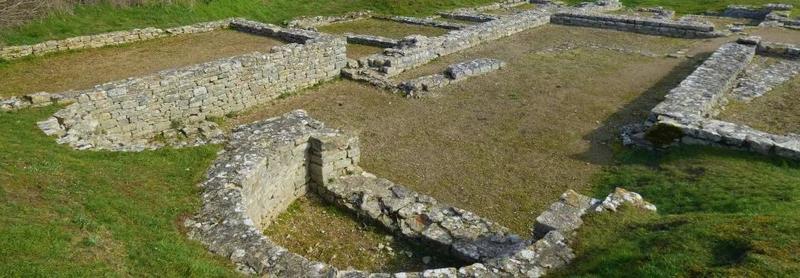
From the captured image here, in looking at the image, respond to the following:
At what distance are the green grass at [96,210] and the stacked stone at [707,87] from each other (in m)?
11.7

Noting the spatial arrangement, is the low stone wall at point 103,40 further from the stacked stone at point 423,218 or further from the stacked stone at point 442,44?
the stacked stone at point 423,218

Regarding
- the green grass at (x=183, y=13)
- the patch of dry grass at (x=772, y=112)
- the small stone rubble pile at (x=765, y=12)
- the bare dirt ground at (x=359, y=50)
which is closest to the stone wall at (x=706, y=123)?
the patch of dry grass at (x=772, y=112)

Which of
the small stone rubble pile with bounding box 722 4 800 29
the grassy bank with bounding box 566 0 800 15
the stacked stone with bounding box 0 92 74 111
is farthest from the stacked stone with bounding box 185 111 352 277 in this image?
the grassy bank with bounding box 566 0 800 15

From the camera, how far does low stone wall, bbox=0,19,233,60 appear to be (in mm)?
21425

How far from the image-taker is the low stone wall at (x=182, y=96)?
46.7ft

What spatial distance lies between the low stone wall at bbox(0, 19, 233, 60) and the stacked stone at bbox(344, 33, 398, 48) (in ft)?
20.7

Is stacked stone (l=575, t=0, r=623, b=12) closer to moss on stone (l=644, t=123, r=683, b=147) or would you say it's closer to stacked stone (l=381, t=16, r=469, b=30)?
stacked stone (l=381, t=16, r=469, b=30)

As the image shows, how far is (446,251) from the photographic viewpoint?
10570 mm

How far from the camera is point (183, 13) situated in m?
28.6

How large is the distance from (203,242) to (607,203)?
6555mm

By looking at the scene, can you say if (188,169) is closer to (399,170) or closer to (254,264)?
(254,264)

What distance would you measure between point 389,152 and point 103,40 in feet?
50.9

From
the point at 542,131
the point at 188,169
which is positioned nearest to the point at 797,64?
the point at 542,131

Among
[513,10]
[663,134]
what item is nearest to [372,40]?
[663,134]
